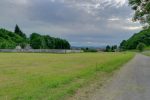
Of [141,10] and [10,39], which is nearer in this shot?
[141,10]

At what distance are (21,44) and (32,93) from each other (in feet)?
557

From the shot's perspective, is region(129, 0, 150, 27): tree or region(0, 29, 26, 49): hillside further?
region(0, 29, 26, 49): hillside

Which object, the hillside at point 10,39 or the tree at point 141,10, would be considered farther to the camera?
the hillside at point 10,39

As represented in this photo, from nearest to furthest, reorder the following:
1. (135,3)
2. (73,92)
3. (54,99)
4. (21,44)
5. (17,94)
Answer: (54,99)
(17,94)
(73,92)
(135,3)
(21,44)

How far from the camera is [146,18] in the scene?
141 feet

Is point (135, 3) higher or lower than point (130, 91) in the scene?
higher

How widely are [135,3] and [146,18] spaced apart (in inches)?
148

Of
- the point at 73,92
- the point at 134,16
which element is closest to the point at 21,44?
the point at 134,16

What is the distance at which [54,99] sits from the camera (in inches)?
458

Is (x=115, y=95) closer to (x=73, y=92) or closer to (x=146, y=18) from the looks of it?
(x=73, y=92)

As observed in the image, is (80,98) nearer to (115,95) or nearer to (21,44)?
(115,95)

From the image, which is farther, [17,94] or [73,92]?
[73,92]

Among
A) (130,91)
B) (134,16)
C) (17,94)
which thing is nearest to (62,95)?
(17,94)

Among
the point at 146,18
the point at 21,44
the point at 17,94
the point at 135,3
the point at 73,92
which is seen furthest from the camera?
the point at 21,44
